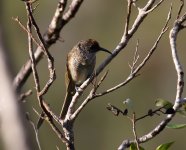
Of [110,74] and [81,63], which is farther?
[110,74]

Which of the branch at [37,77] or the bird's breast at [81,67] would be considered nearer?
the branch at [37,77]

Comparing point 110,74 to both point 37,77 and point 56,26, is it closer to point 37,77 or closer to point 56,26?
point 56,26

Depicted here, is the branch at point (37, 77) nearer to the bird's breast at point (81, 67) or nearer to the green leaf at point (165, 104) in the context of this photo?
the green leaf at point (165, 104)

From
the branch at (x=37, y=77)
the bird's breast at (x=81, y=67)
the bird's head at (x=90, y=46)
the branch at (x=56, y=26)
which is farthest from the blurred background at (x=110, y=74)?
the branch at (x=37, y=77)

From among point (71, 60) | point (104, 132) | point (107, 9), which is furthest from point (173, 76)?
point (71, 60)

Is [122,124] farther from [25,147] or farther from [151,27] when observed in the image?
[25,147]

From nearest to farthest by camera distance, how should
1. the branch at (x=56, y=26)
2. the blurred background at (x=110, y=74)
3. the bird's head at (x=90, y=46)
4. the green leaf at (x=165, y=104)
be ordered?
the green leaf at (x=165, y=104), the branch at (x=56, y=26), the bird's head at (x=90, y=46), the blurred background at (x=110, y=74)

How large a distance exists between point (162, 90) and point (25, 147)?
16482mm

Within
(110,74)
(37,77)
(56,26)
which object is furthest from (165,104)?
(110,74)

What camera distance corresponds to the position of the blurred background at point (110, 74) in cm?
1438

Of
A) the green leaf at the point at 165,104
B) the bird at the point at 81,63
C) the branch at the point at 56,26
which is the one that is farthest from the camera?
the bird at the point at 81,63

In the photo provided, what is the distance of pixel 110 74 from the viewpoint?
59.4 ft

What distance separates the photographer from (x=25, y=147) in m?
0.98

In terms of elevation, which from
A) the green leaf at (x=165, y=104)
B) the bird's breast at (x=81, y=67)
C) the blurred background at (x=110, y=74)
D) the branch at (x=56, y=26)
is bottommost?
the blurred background at (x=110, y=74)
